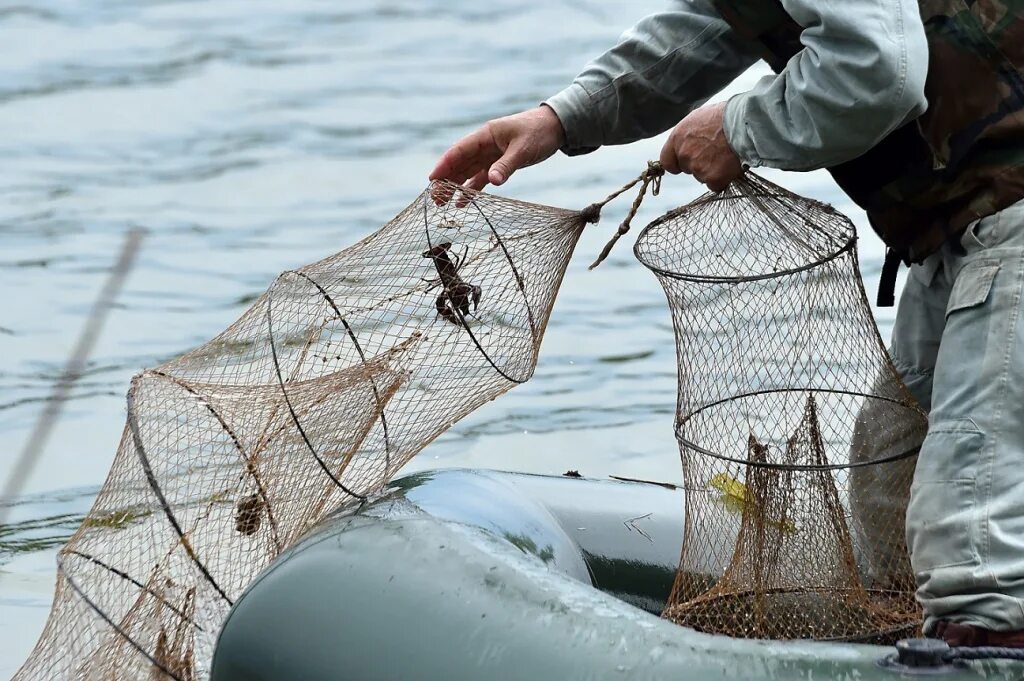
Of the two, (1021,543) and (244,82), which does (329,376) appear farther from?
(244,82)

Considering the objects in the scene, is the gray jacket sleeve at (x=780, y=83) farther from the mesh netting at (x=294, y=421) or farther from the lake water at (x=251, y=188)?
the lake water at (x=251, y=188)

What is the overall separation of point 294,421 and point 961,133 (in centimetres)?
102

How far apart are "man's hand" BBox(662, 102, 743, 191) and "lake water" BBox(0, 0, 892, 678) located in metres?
2.22

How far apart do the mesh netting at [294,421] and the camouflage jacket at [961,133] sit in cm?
53

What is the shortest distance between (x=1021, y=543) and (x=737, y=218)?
783mm

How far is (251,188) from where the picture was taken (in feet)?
23.7

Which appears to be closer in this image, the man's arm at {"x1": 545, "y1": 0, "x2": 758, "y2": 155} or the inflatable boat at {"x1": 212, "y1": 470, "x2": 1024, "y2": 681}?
the inflatable boat at {"x1": 212, "y1": 470, "x2": 1024, "y2": 681}

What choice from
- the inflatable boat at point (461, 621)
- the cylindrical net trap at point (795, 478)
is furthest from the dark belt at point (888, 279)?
the inflatable boat at point (461, 621)

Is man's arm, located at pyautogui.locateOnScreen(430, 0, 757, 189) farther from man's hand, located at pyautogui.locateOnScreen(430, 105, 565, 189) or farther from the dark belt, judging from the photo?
the dark belt

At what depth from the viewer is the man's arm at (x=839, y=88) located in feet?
6.49

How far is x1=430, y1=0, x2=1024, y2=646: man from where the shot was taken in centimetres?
199

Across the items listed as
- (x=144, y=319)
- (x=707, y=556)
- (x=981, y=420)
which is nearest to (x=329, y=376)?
(x=707, y=556)

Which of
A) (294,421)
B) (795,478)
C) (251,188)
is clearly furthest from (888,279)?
(251,188)

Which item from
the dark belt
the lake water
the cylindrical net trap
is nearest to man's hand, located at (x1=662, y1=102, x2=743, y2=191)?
the cylindrical net trap
